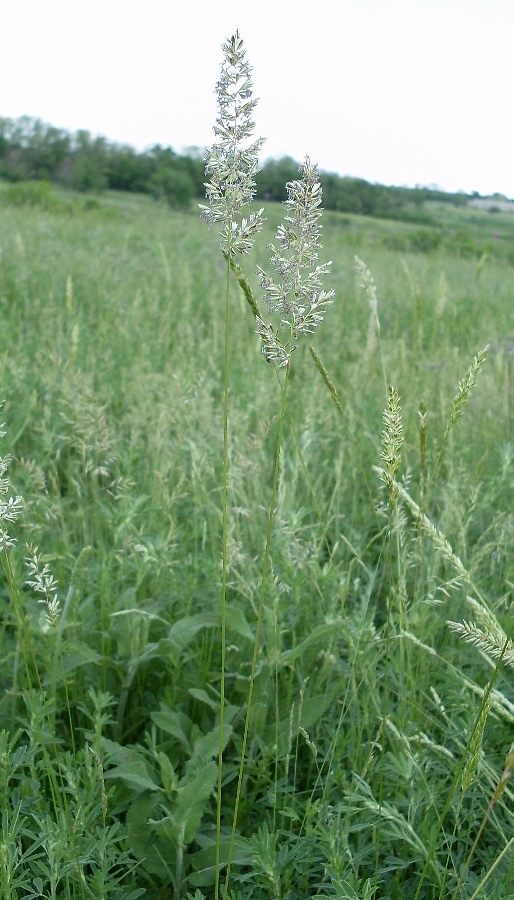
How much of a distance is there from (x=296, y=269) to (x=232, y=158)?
0.15 m

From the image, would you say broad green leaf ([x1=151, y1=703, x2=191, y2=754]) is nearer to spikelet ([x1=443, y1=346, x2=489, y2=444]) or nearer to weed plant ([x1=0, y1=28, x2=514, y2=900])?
weed plant ([x1=0, y1=28, x2=514, y2=900])

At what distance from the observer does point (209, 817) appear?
1.40 meters

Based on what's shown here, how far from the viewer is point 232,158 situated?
852 millimetres

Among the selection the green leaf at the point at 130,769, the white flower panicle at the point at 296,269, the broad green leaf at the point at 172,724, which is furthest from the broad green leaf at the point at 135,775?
the white flower panicle at the point at 296,269

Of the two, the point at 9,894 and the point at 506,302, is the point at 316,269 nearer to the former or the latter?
the point at 9,894

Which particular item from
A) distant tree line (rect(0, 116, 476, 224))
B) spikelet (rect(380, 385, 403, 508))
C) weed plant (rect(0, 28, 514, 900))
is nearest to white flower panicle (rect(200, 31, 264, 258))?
weed plant (rect(0, 28, 514, 900))

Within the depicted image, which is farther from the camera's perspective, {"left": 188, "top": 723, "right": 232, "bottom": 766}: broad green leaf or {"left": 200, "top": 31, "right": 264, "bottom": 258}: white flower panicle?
{"left": 188, "top": 723, "right": 232, "bottom": 766}: broad green leaf

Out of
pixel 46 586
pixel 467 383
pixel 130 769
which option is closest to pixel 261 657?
pixel 130 769

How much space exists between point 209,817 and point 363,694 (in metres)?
0.42

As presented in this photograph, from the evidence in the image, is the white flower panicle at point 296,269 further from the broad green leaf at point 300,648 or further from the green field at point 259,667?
the broad green leaf at point 300,648

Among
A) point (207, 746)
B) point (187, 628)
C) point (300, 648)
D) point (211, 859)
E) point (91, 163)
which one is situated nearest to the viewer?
point (211, 859)

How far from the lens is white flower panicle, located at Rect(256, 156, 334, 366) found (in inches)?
34.6

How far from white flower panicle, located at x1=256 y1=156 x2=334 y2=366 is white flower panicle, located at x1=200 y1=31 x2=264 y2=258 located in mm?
48

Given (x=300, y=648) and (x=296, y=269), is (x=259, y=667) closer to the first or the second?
(x=300, y=648)
